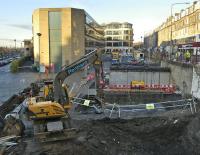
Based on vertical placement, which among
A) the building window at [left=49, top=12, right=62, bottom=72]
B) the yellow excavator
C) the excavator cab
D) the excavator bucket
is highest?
the building window at [left=49, top=12, right=62, bottom=72]

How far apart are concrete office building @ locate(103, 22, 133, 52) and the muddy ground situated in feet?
469

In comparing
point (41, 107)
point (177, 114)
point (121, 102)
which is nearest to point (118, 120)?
point (177, 114)

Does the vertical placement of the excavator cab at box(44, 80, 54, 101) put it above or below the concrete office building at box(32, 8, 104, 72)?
below

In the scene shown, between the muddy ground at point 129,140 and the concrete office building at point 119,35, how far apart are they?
469ft

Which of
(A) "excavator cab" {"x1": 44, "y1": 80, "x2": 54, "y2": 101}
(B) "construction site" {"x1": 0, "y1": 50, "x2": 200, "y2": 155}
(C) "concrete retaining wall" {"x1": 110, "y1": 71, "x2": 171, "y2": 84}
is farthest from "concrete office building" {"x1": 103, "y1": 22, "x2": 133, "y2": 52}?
(A) "excavator cab" {"x1": 44, "y1": 80, "x2": 54, "y2": 101}

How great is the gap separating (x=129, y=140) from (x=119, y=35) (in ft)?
497

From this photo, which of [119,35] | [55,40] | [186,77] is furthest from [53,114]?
[119,35]

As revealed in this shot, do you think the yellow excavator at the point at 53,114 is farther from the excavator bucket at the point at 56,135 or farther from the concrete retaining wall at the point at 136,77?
the concrete retaining wall at the point at 136,77

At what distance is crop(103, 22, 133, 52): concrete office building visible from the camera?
160 meters

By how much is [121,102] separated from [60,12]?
39.4 meters

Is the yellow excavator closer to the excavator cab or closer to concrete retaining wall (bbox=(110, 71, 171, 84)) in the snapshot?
the excavator cab

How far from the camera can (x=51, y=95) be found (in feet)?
51.6

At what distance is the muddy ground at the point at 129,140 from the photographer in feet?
43.9

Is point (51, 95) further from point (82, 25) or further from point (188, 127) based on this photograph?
point (82, 25)
